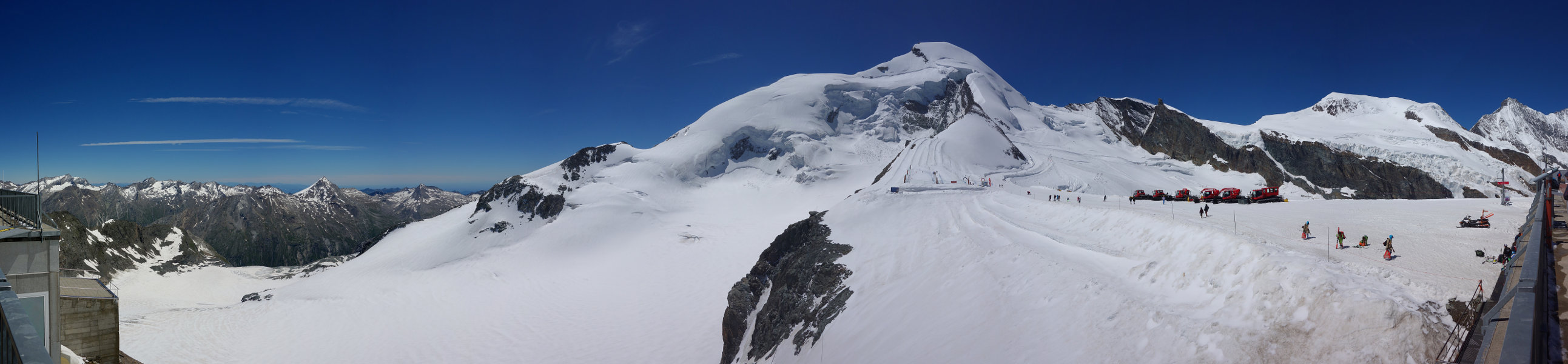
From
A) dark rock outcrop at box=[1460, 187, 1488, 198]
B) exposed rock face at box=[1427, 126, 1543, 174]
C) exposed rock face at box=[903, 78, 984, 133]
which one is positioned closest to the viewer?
dark rock outcrop at box=[1460, 187, 1488, 198]

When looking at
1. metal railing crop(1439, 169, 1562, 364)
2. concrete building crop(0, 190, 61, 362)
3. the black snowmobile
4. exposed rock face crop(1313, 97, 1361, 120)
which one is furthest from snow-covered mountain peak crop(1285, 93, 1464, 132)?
concrete building crop(0, 190, 61, 362)

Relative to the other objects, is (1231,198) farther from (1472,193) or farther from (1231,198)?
(1472,193)

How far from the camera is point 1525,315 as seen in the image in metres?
4.63

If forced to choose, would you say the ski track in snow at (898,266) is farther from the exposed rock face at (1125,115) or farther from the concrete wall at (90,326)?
the concrete wall at (90,326)

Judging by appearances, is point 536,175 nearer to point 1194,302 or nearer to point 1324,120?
point 1194,302

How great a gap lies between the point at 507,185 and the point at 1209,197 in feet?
233

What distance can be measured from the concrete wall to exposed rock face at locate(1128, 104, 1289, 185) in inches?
3632

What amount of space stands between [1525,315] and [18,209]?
25.1 metres

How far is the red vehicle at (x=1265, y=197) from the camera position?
27125 mm

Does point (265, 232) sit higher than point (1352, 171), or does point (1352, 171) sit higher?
point (1352, 171)

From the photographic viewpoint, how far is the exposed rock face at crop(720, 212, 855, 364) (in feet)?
65.9

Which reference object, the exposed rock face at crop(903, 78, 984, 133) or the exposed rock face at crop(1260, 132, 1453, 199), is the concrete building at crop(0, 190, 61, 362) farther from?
the exposed rock face at crop(1260, 132, 1453, 199)

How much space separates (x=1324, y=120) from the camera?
298 ft

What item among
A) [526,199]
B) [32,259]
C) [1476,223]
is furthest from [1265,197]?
[526,199]
